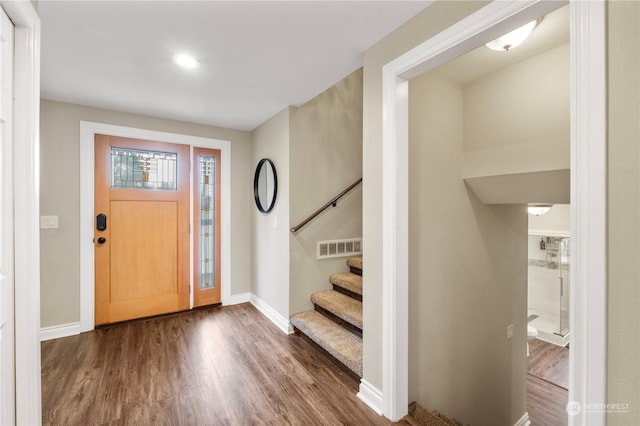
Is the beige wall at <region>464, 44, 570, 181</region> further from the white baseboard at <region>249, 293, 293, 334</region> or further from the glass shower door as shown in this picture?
the glass shower door

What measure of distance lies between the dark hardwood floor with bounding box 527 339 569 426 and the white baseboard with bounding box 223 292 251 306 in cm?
334

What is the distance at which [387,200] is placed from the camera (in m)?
1.67

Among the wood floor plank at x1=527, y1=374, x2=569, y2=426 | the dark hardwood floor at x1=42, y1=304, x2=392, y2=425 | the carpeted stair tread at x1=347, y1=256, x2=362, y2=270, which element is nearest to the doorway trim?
the dark hardwood floor at x1=42, y1=304, x2=392, y2=425

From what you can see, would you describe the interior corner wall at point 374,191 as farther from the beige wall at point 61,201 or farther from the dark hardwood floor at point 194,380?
the beige wall at point 61,201

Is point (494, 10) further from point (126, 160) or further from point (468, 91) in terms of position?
point (126, 160)

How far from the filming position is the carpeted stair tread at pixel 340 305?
2354 mm

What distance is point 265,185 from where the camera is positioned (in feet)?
11.2

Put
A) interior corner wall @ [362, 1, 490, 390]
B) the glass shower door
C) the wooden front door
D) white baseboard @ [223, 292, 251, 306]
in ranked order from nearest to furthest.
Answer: interior corner wall @ [362, 1, 490, 390]
the wooden front door
white baseboard @ [223, 292, 251, 306]
the glass shower door

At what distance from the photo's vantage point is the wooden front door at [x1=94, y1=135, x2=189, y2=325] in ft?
9.57

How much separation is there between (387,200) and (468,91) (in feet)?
4.12

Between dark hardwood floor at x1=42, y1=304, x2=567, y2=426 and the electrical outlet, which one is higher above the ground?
the electrical outlet

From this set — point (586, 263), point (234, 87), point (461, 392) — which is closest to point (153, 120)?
point (234, 87)

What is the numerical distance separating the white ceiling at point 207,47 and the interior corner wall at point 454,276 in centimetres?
60

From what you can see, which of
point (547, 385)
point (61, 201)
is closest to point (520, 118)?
point (547, 385)
